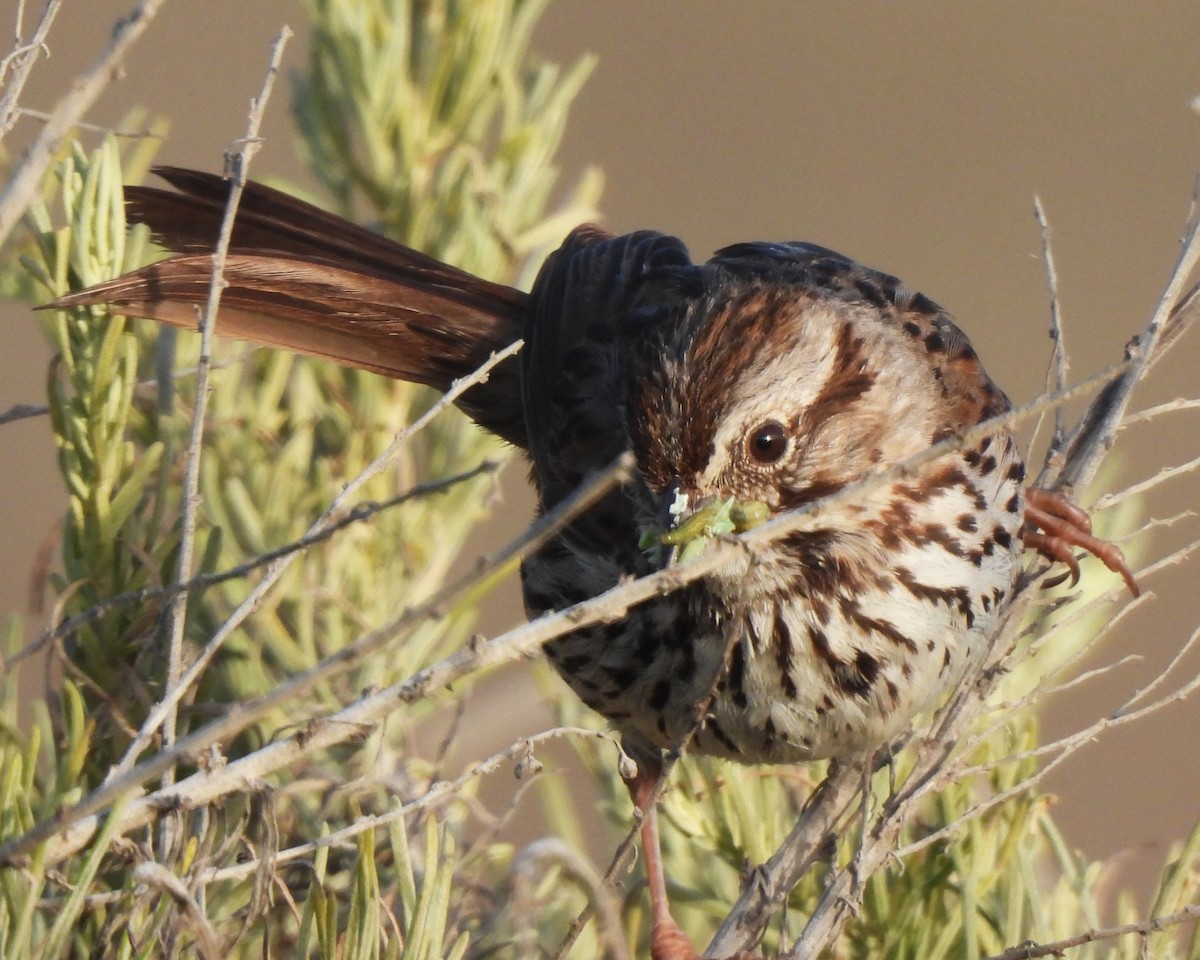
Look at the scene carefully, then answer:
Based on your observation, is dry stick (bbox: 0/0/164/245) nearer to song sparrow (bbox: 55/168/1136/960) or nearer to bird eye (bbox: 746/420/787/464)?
song sparrow (bbox: 55/168/1136/960)

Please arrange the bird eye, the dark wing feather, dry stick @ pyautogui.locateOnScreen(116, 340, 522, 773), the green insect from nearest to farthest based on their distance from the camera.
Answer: dry stick @ pyautogui.locateOnScreen(116, 340, 522, 773) < the green insect < the bird eye < the dark wing feather

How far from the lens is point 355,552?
261 centimetres

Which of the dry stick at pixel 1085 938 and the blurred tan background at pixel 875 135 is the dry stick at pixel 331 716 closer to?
the dry stick at pixel 1085 938

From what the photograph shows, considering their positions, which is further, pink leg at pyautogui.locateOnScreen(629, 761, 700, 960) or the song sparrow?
pink leg at pyautogui.locateOnScreen(629, 761, 700, 960)

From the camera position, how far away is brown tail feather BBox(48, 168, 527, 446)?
271cm

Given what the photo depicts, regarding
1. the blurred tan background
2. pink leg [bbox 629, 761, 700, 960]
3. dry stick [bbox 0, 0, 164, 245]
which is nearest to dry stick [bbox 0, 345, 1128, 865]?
dry stick [bbox 0, 0, 164, 245]

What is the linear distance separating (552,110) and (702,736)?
42.1 inches

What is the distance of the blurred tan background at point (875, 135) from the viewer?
812 centimetres

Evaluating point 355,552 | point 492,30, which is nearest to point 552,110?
point 492,30

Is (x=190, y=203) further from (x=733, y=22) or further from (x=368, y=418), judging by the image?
(x=733, y=22)

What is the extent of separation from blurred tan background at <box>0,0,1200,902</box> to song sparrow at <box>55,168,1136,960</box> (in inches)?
167

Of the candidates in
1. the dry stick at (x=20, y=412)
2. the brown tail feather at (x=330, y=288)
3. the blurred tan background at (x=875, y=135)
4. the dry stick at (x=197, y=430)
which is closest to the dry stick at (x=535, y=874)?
the dry stick at (x=197, y=430)

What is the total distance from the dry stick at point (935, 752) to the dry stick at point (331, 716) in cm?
47

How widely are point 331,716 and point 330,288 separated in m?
1.72
